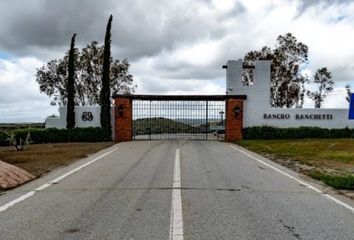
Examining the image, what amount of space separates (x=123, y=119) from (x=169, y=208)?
24.1m

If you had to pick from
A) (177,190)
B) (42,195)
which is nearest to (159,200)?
(177,190)

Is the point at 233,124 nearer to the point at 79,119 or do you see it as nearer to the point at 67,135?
the point at 79,119

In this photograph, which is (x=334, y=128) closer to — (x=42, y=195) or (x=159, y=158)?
(x=159, y=158)

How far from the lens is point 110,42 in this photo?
33344mm

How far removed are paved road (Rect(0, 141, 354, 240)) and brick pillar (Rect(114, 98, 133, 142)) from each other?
18.5 metres

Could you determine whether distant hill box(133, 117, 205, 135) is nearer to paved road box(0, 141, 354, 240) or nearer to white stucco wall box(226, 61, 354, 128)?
white stucco wall box(226, 61, 354, 128)

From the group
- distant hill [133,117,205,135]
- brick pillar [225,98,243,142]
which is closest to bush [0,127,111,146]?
distant hill [133,117,205,135]

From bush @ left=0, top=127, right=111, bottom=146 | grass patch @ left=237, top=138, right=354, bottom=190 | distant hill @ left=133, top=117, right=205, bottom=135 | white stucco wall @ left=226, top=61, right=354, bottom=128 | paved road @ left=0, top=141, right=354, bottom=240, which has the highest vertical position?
white stucco wall @ left=226, top=61, right=354, bottom=128

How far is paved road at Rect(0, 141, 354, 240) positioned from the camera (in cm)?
645

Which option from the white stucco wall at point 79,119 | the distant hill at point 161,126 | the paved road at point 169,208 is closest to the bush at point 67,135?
the white stucco wall at point 79,119

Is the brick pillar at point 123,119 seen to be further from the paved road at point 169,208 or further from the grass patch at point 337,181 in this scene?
the grass patch at point 337,181

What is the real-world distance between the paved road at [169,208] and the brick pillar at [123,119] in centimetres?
1845

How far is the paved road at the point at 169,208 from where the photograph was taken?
645 cm

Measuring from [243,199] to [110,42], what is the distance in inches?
1024
